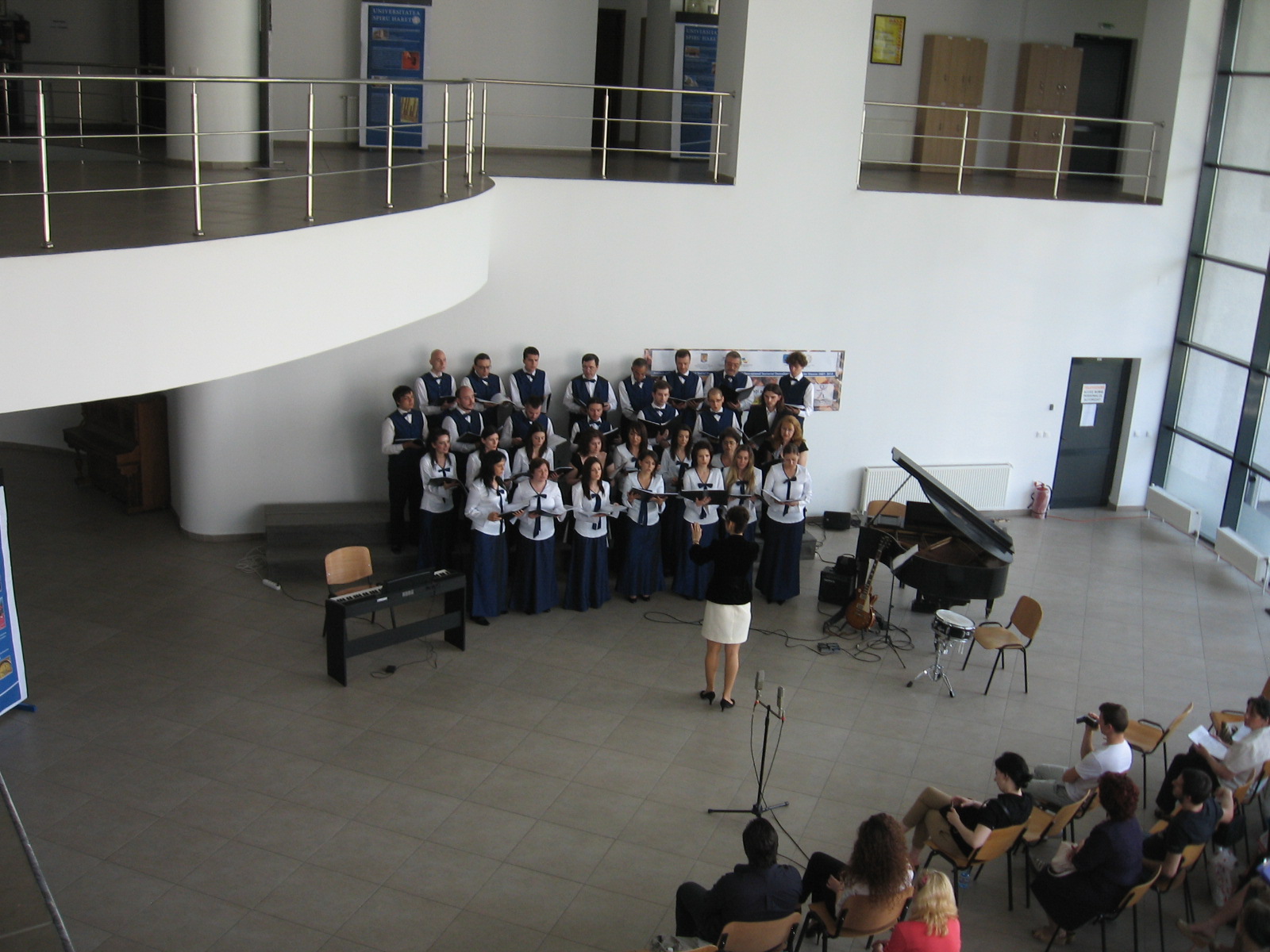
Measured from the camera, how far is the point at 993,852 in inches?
266

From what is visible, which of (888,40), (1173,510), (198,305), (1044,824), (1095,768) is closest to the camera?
(198,305)

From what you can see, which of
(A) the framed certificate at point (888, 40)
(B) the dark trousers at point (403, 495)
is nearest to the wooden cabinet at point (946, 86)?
(A) the framed certificate at point (888, 40)

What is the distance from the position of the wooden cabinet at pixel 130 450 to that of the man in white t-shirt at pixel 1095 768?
8957mm

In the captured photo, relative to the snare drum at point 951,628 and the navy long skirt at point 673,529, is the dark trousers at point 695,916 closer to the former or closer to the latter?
the snare drum at point 951,628

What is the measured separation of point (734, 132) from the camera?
12.0 meters

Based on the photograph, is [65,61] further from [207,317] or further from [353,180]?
[207,317]

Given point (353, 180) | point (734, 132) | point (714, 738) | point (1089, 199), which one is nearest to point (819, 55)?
point (734, 132)

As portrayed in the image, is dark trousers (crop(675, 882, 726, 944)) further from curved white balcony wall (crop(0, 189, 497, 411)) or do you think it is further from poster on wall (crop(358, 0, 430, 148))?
poster on wall (crop(358, 0, 430, 148))

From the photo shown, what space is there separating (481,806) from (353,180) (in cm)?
538

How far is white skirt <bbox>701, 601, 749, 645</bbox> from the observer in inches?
336

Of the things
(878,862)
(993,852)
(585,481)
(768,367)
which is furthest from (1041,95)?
(878,862)

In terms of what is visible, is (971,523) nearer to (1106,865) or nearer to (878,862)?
(1106,865)

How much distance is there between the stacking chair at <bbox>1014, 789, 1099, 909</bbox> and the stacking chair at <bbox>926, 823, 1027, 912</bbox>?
109 mm

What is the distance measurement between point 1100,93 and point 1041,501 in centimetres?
623
